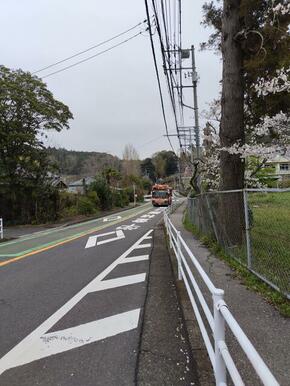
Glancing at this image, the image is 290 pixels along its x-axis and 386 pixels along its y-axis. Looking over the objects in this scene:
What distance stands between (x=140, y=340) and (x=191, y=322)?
30.8 inches

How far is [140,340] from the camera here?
4.90m

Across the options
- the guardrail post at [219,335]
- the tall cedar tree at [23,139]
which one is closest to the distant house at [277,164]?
the guardrail post at [219,335]

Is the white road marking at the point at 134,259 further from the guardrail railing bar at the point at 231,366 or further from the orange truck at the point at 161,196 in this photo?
the orange truck at the point at 161,196

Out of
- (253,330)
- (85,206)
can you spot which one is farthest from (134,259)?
(85,206)

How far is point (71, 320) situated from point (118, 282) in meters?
2.59

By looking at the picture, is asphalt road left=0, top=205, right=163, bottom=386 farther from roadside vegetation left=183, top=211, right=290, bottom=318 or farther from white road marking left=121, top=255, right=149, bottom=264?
roadside vegetation left=183, top=211, right=290, bottom=318

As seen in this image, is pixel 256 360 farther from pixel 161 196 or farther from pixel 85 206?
pixel 161 196

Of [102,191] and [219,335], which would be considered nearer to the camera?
[219,335]

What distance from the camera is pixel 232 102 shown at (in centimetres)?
1088

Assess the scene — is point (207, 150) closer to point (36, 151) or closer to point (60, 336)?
point (36, 151)

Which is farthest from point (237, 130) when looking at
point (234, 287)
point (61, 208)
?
point (61, 208)

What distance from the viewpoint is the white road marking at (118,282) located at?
781cm

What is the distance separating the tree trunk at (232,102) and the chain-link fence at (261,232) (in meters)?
0.03

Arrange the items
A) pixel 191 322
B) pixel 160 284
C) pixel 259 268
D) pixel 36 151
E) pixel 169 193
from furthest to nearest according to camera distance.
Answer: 1. pixel 169 193
2. pixel 36 151
3. pixel 160 284
4. pixel 259 268
5. pixel 191 322
